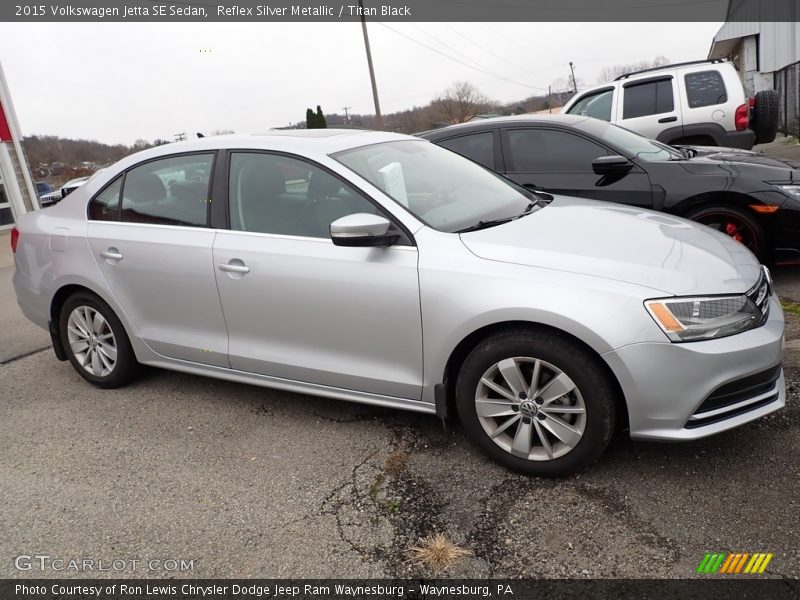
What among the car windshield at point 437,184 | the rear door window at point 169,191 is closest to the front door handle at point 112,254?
the rear door window at point 169,191

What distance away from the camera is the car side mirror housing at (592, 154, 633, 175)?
494 centimetres

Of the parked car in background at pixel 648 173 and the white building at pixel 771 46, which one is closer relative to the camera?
the parked car in background at pixel 648 173

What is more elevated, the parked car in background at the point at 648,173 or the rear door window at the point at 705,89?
the rear door window at the point at 705,89

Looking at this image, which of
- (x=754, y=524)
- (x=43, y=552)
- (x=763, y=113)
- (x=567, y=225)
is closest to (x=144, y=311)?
(x=43, y=552)

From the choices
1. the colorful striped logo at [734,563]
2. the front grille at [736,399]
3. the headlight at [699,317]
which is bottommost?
the colorful striped logo at [734,563]

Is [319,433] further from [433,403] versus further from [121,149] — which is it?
[121,149]

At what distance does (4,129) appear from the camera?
50.0 feet

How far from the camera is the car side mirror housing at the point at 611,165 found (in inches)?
194

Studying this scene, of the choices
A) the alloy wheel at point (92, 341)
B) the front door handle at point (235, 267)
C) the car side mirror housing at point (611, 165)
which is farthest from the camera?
the car side mirror housing at point (611, 165)

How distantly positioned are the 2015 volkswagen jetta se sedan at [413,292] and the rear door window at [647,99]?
492cm

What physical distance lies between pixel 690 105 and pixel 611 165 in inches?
138

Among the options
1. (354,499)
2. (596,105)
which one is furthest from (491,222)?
(596,105)

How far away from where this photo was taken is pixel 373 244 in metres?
2.88

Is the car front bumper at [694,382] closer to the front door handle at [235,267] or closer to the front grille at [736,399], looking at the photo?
the front grille at [736,399]
